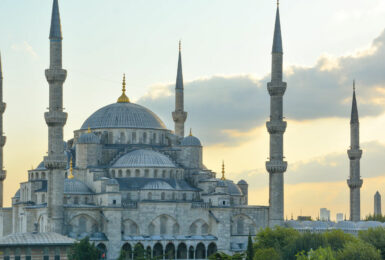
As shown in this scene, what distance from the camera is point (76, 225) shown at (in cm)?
6575

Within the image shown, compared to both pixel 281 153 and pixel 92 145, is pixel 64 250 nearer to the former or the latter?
pixel 92 145

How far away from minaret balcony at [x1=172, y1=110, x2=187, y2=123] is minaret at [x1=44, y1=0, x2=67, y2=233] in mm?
15353

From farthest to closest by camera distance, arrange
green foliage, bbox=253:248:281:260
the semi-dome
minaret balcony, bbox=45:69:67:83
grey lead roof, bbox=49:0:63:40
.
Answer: the semi-dome → grey lead roof, bbox=49:0:63:40 → minaret balcony, bbox=45:69:67:83 → green foliage, bbox=253:248:281:260

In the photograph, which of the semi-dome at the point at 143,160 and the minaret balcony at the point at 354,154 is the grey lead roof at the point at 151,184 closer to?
the semi-dome at the point at 143,160

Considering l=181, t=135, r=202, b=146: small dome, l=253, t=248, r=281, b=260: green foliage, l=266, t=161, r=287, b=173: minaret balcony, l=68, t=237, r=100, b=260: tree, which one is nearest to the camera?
l=253, t=248, r=281, b=260: green foliage

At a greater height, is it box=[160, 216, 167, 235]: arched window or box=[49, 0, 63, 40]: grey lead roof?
box=[49, 0, 63, 40]: grey lead roof

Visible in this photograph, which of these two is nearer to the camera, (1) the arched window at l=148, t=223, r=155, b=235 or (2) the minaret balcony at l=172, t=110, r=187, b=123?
(1) the arched window at l=148, t=223, r=155, b=235

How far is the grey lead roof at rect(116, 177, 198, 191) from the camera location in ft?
226

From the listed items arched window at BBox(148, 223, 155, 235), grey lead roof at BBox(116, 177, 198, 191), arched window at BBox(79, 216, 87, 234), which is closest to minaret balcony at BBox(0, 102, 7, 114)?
grey lead roof at BBox(116, 177, 198, 191)

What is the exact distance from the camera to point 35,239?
57.8 m

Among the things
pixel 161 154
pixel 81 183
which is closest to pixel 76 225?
pixel 81 183

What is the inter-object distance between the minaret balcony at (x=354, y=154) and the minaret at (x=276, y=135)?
11301mm

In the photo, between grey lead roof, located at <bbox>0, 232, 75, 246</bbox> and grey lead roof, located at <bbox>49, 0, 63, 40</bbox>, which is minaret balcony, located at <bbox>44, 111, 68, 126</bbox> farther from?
grey lead roof, located at <bbox>0, 232, 75, 246</bbox>

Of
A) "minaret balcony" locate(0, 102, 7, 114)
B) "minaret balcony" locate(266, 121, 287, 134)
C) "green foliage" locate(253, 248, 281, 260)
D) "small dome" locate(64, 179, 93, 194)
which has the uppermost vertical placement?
"minaret balcony" locate(0, 102, 7, 114)
